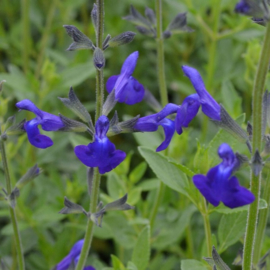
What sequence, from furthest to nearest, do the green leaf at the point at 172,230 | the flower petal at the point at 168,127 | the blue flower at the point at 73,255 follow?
1. the green leaf at the point at 172,230
2. the blue flower at the point at 73,255
3. the flower petal at the point at 168,127

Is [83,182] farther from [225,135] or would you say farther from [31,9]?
[31,9]

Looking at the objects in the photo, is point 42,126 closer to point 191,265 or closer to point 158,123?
point 158,123

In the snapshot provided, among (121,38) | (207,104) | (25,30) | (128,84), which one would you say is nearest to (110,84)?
(128,84)

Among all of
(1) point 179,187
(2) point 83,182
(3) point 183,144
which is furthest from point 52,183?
(1) point 179,187

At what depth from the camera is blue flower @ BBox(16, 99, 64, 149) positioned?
1.54 metres

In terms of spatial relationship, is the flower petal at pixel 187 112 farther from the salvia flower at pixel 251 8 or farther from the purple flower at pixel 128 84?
the salvia flower at pixel 251 8

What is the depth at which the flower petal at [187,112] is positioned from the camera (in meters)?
1.52

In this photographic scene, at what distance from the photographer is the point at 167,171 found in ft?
5.88

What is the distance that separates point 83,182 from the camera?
8.68 feet

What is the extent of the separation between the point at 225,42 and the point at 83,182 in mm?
1705

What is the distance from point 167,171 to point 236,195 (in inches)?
24.3

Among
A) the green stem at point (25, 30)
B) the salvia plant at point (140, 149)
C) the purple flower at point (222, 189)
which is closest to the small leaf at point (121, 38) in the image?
the salvia plant at point (140, 149)

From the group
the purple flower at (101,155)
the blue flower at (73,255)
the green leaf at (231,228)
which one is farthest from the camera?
the blue flower at (73,255)

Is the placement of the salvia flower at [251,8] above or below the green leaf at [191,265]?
above
